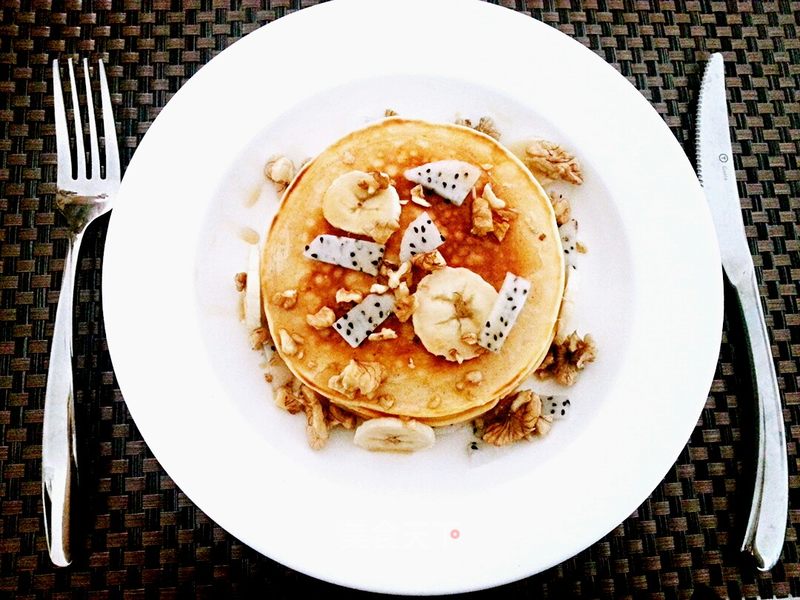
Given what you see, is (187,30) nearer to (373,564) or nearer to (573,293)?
(573,293)

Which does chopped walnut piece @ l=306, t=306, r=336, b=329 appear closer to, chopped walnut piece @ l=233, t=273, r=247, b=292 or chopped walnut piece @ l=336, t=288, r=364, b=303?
chopped walnut piece @ l=336, t=288, r=364, b=303

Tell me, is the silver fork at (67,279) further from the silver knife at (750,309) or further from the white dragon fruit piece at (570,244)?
the silver knife at (750,309)

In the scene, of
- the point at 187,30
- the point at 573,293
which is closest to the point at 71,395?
the point at 187,30

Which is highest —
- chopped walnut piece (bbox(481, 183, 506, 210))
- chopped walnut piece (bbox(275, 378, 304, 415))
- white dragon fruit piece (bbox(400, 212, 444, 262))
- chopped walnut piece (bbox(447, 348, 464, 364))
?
chopped walnut piece (bbox(481, 183, 506, 210))

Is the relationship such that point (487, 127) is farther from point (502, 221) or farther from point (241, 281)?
point (241, 281)

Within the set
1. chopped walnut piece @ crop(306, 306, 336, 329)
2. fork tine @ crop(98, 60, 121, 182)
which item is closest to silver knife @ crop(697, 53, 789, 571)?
chopped walnut piece @ crop(306, 306, 336, 329)

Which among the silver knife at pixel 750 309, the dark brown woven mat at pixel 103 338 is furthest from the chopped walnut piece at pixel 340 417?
the silver knife at pixel 750 309

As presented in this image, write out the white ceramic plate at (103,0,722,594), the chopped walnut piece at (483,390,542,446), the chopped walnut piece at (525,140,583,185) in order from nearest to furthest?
the white ceramic plate at (103,0,722,594), the chopped walnut piece at (483,390,542,446), the chopped walnut piece at (525,140,583,185)
